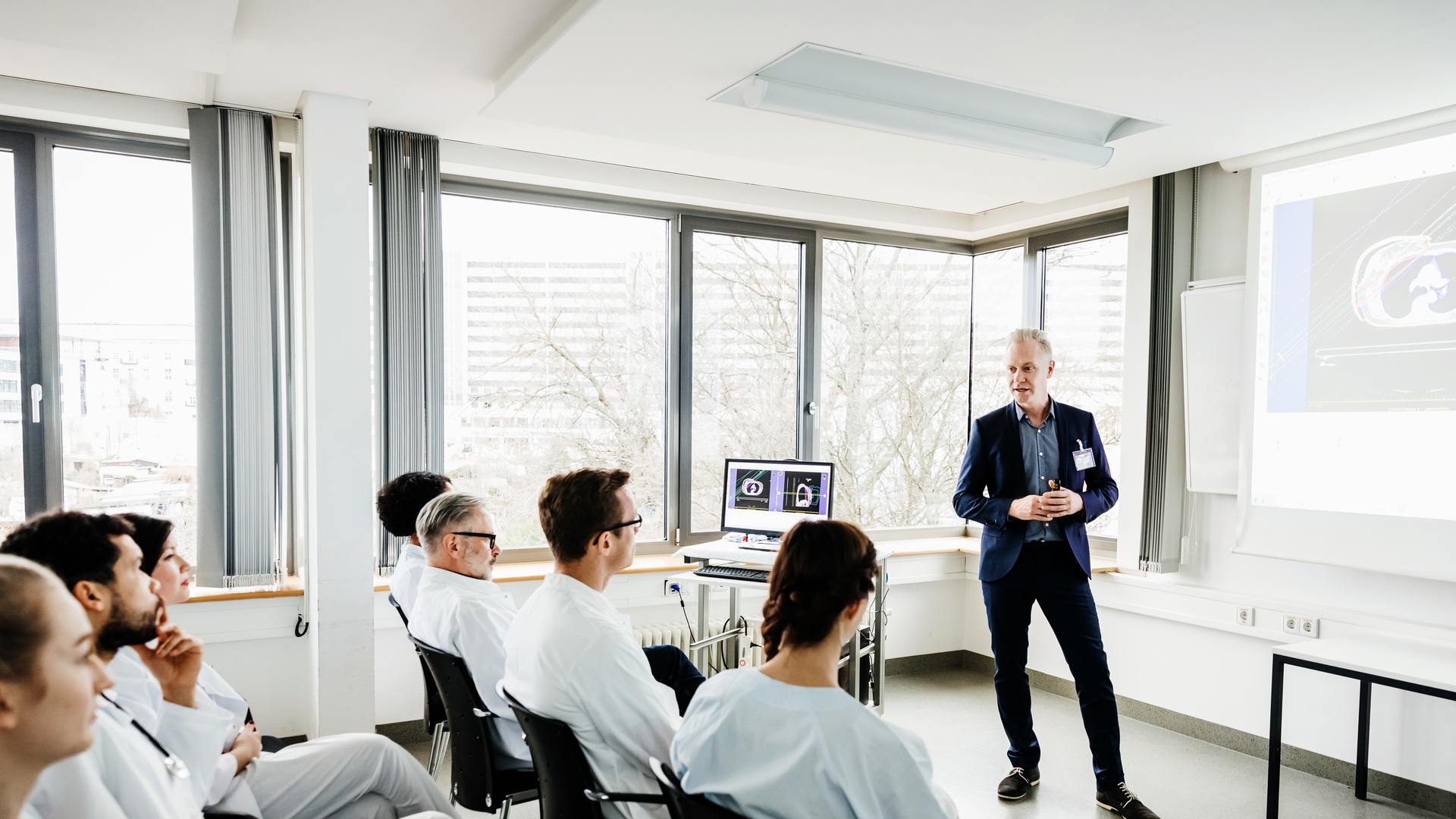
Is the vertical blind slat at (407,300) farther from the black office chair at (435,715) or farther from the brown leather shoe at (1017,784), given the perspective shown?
Result: the brown leather shoe at (1017,784)

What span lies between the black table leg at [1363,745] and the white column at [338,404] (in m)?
3.77

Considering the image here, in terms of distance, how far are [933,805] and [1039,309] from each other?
413 centimetres

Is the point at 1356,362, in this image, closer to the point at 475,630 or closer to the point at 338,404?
the point at 475,630

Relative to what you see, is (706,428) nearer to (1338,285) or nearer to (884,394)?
(884,394)

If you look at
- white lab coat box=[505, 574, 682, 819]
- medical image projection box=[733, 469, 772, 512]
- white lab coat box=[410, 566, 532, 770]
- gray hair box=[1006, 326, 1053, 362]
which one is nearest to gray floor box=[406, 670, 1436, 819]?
white lab coat box=[410, 566, 532, 770]

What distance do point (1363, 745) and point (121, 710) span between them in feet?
13.1

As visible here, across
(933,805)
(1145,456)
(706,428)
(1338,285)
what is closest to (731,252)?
(706,428)

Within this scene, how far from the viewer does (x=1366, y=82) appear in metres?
2.77

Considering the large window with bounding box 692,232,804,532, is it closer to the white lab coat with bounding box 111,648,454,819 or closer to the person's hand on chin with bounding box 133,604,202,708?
the white lab coat with bounding box 111,648,454,819

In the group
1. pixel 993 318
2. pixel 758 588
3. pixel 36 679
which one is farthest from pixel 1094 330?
pixel 36 679

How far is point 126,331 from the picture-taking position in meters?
3.53

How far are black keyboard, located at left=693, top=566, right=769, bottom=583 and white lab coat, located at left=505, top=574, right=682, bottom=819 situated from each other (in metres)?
1.83

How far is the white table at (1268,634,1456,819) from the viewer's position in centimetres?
262

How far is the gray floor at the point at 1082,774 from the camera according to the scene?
3182 mm
